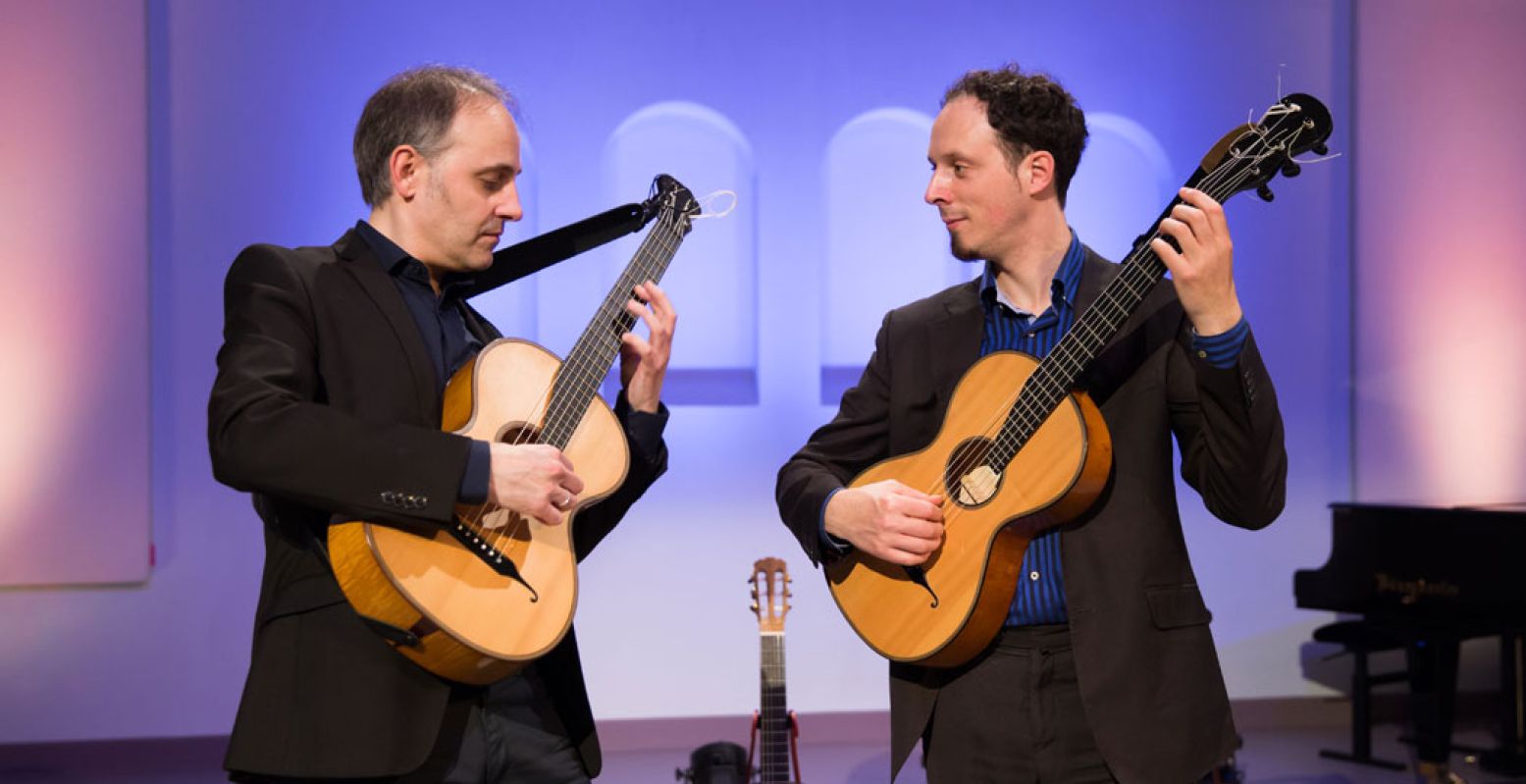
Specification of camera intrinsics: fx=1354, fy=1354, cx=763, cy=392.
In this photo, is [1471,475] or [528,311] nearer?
[528,311]

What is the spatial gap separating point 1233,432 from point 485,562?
1.26 metres

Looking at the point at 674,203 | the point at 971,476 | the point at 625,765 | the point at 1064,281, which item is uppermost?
the point at 674,203

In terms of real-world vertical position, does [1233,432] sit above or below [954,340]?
below

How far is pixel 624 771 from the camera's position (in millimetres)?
6227

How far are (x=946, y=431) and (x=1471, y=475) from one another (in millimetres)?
5878

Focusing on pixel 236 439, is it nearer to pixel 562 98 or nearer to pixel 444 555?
pixel 444 555

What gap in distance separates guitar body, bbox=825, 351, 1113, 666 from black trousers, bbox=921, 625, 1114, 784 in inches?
2.2

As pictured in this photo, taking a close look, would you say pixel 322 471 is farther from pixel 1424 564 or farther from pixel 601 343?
pixel 1424 564

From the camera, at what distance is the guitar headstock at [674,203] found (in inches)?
99.5

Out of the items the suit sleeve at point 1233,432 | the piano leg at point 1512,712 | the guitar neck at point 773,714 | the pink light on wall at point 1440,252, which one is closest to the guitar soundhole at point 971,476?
the suit sleeve at point 1233,432

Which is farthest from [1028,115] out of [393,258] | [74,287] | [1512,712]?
[74,287]

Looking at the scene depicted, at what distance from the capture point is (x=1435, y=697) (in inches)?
222

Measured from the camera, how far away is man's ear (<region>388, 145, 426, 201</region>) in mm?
2387

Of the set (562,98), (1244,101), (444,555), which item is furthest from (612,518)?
(1244,101)
